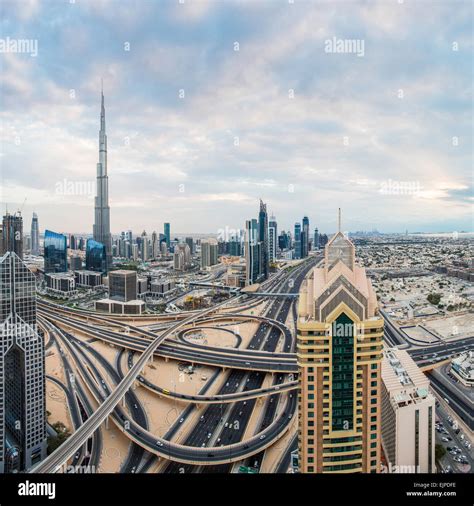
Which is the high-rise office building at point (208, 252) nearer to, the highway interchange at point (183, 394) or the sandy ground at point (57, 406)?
the highway interchange at point (183, 394)

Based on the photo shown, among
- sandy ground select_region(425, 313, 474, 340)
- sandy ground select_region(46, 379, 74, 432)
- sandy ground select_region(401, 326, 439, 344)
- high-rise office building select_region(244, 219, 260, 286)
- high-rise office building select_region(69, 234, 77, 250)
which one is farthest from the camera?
high-rise office building select_region(69, 234, 77, 250)

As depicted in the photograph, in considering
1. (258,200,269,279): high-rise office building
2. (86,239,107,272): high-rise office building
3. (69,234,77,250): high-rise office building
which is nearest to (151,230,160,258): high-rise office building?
(69,234,77,250): high-rise office building

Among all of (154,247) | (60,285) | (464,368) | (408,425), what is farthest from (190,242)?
(408,425)

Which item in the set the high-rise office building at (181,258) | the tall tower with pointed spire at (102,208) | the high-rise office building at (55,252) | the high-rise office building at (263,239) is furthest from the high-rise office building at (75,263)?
the high-rise office building at (263,239)

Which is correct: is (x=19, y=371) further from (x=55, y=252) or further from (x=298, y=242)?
(x=298, y=242)

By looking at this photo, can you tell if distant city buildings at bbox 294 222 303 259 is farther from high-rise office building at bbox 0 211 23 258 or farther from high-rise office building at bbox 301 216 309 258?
high-rise office building at bbox 0 211 23 258

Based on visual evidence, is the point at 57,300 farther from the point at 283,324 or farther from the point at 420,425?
the point at 420,425
